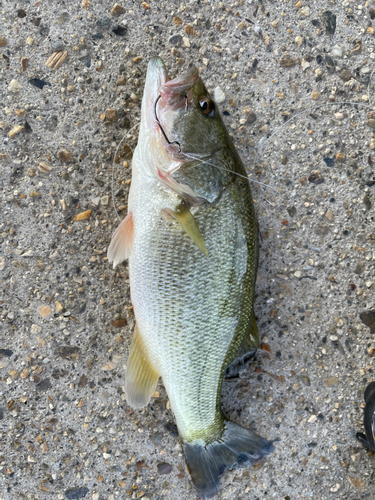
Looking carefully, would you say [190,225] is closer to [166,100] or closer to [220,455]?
[166,100]

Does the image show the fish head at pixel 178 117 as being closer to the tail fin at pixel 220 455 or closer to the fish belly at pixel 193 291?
the fish belly at pixel 193 291

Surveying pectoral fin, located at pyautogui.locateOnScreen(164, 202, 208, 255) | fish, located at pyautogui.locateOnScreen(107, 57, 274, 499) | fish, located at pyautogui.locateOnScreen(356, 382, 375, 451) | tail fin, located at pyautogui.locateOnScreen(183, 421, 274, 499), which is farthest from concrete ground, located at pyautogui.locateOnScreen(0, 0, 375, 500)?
pectoral fin, located at pyautogui.locateOnScreen(164, 202, 208, 255)

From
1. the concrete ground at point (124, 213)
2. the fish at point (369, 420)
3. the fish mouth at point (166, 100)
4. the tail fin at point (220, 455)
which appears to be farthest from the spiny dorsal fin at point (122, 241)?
the fish at point (369, 420)

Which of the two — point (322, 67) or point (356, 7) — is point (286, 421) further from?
point (356, 7)

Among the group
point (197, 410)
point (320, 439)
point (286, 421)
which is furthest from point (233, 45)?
point (320, 439)

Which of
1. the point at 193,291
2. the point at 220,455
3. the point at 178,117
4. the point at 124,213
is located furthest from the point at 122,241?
the point at 220,455

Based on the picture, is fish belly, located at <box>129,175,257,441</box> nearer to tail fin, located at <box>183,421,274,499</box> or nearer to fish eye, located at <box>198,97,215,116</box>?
tail fin, located at <box>183,421,274,499</box>
